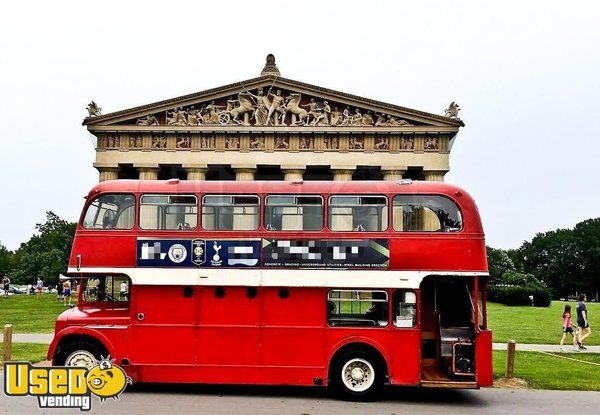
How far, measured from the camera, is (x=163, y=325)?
1422 centimetres

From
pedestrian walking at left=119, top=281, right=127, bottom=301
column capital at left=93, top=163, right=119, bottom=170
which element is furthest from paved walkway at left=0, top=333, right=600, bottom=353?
column capital at left=93, top=163, right=119, bottom=170

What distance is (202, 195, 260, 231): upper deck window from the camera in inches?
563

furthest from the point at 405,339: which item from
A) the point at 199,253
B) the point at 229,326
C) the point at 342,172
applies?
the point at 342,172

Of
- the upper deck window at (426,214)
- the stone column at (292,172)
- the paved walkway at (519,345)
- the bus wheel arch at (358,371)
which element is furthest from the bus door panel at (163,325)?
the stone column at (292,172)

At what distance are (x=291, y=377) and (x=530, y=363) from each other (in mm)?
8816

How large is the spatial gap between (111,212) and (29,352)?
7969mm

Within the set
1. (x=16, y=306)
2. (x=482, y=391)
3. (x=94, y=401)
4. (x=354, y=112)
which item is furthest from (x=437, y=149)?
(x=94, y=401)

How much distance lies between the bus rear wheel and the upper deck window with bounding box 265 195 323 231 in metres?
4.53

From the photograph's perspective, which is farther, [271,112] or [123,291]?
[271,112]

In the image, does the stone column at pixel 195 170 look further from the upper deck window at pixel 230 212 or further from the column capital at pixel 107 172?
the upper deck window at pixel 230 212

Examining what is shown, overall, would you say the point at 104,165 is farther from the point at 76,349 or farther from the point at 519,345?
the point at 76,349

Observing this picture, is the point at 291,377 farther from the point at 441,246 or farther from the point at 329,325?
the point at 441,246

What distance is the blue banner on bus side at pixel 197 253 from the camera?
14.2 metres

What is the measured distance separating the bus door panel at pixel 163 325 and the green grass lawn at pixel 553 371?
804 cm
